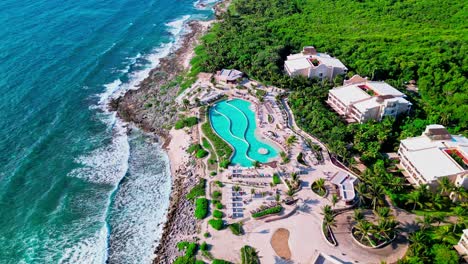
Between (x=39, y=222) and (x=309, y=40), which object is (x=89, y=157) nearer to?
(x=39, y=222)

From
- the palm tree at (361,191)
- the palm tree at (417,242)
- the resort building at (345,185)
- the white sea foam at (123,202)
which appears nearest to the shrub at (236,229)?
the white sea foam at (123,202)

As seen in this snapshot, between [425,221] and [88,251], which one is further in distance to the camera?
[88,251]

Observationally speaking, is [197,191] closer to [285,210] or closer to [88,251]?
[285,210]

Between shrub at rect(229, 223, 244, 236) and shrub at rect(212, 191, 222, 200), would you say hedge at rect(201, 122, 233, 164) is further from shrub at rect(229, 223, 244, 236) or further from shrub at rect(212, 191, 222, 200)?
shrub at rect(229, 223, 244, 236)

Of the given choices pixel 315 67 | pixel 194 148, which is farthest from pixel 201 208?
pixel 315 67

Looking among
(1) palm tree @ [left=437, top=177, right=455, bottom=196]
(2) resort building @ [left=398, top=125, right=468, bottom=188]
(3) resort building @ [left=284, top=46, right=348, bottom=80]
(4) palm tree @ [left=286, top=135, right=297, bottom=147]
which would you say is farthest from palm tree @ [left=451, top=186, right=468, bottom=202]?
(3) resort building @ [left=284, top=46, right=348, bottom=80]

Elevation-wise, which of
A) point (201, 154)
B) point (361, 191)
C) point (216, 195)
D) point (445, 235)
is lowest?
point (216, 195)

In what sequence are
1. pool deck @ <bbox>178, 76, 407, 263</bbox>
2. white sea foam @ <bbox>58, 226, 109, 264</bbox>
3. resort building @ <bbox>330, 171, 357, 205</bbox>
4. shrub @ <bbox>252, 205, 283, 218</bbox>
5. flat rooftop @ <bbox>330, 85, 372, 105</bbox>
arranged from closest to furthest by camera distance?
pool deck @ <bbox>178, 76, 407, 263</bbox>, white sea foam @ <bbox>58, 226, 109, 264</bbox>, shrub @ <bbox>252, 205, 283, 218</bbox>, resort building @ <bbox>330, 171, 357, 205</bbox>, flat rooftop @ <bbox>330, 85, 372, 105</bbox>
